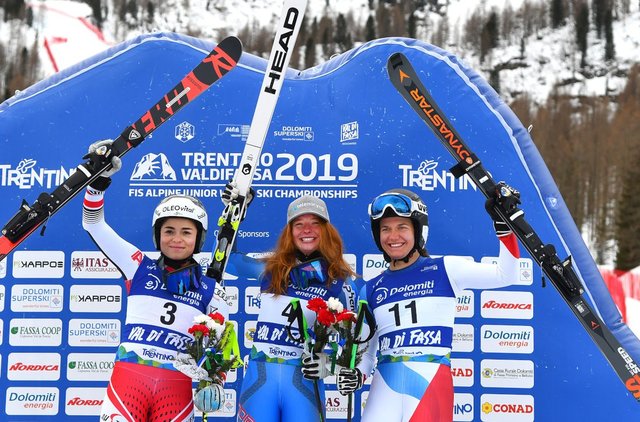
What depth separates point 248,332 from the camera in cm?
529

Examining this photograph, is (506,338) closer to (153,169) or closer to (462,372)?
(462,372)

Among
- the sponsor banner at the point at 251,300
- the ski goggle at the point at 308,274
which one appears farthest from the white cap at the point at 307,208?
the sponsor banner at the point at 251,300

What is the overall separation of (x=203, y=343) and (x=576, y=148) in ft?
142

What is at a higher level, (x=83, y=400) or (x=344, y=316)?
(x=344, y=316)

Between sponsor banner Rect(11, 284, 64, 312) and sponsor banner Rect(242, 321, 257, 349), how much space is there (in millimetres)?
1435

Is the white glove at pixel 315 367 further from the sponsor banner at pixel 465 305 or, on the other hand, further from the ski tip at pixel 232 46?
the ski tip at pixel 232 46

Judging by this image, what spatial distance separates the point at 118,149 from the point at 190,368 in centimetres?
145

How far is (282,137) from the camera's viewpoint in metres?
5.36

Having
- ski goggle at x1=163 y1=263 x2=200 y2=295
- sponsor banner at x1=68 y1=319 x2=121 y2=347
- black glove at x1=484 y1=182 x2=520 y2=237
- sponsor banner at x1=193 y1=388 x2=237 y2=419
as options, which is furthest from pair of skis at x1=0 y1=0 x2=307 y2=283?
black glove at x1=484 y1=182 x2=520 y2=237

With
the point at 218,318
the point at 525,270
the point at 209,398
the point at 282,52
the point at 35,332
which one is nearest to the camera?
the point at 209,398

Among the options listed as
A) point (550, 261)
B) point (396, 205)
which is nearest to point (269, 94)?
point (396, 205)

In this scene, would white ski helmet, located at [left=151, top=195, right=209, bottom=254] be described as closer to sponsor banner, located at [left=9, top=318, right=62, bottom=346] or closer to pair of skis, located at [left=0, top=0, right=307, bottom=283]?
pair of skis, located at [left=0, top=0, right=307, bottom=283]

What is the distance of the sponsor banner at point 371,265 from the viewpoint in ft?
17.2

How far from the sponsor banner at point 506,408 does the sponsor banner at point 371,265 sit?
124 cm
